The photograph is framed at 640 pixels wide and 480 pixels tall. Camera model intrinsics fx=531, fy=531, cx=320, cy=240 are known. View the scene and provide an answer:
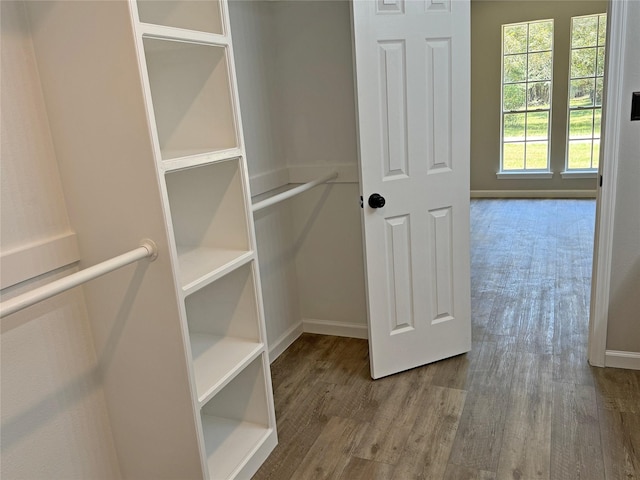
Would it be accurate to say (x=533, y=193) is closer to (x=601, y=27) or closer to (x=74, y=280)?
(x=601, y=27)

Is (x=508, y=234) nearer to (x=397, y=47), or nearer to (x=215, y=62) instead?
(x=397, y=47)

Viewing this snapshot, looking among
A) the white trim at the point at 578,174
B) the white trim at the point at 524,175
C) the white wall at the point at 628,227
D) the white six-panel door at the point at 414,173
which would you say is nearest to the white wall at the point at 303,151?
the white six-panel door at the point at 414,173

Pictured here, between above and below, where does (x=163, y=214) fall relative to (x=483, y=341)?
above

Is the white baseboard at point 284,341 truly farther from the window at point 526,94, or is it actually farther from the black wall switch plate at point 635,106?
the window at point 526,94

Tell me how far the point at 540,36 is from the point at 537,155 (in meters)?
1.46

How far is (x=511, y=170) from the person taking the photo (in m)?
7.05

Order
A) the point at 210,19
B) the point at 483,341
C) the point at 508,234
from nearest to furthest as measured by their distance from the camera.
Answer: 1. the point at 210,19
2. the point at 483,341
3. the point at 508,234

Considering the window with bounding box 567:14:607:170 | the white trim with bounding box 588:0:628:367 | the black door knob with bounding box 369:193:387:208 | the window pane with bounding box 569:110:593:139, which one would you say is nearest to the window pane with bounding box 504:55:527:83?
the window with bounding box 567:14:607:170

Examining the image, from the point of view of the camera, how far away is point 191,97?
1830mm

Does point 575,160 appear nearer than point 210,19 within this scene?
No

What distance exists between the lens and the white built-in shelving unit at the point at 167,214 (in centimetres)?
145

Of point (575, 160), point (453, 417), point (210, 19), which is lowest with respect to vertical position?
point (453, 417)

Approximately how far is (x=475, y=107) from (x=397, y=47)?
5.06 meters

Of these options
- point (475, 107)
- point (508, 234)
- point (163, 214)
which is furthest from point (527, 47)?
point (163, 214)
